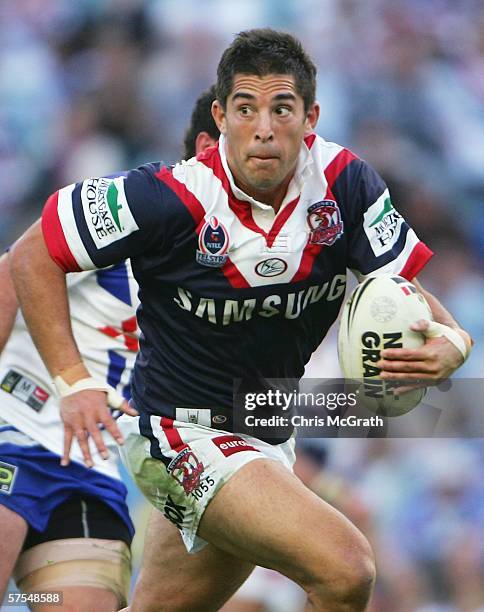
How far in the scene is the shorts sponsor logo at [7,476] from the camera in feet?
16.4

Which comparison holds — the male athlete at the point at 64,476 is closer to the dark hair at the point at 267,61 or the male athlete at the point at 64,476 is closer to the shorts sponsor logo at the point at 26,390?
the shorts sponsor logo at the point at 26,390

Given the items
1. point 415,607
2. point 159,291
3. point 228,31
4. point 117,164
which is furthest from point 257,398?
point 228,31

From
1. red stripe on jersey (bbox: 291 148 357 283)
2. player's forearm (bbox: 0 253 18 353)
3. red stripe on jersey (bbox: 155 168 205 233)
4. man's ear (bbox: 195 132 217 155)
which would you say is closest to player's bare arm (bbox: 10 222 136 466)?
red stripe on jersey (bbox: 155 168 205 233)

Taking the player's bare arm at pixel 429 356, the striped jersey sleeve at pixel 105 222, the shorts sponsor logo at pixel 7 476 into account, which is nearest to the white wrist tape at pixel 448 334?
the player's bare arm at pixel 429 356

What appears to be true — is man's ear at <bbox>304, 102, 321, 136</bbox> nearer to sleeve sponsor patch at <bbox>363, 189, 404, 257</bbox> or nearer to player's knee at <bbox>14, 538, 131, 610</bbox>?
sleeve sponsor patch at <bbox>363, 189, 404, 257</bbox>

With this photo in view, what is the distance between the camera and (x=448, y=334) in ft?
14.0

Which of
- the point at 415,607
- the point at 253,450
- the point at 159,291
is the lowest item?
the point at 415,607

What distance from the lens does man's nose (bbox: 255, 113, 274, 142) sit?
422 cm

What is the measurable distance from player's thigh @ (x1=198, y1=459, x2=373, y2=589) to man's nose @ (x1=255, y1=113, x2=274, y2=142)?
1160 mm

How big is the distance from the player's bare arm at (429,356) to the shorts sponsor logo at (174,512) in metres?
0.92

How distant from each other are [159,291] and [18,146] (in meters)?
5.93

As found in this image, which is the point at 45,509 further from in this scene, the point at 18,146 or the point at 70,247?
the point at 18,146

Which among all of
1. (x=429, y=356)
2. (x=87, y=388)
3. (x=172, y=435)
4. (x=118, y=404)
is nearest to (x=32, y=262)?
(x=87, y=388)

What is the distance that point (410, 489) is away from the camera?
809 centimetres
